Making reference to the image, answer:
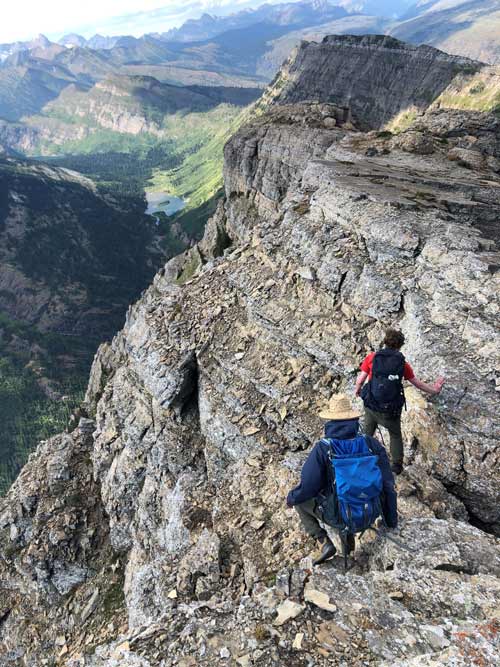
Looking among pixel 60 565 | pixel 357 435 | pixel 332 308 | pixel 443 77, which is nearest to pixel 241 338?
pixel 332 308

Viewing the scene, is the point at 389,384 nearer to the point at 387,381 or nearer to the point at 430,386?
the point at 387,381

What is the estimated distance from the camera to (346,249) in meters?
22.9

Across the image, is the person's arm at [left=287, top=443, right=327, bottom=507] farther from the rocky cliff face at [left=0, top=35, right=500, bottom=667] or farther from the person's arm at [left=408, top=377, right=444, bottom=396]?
the person's arm at [left=408, top=377, right=444, bottom=396]

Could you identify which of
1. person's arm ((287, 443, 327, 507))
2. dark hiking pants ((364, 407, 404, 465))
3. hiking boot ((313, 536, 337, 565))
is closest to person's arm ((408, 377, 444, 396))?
dark hiking pants ((364, 407, 404, 465))

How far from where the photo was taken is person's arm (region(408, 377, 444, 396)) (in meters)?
14.6

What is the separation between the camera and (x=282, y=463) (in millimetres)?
18938

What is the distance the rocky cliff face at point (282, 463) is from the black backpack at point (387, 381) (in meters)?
2.80

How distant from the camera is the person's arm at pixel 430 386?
1456 cm

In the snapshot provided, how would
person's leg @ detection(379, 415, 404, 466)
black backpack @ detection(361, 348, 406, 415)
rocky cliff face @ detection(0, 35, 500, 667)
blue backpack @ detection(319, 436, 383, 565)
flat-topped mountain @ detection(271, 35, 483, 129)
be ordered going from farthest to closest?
1. flat-topped mountain @ detection(271, 35, 483, 129)
2. person's leg @ detection(379, 415, 404, 466)
3. black backpack @ detection(361, 348, 406, 415)
4. rocky cliff face @ detection(0, 35, 500, 667)
5. blue backpack @ detection(319, 436, 383, 565)

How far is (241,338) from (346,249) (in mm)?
7282

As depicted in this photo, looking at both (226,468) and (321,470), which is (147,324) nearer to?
(226,468)

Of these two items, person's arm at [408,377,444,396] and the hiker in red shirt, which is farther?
person's arm at [408,377,444,396]

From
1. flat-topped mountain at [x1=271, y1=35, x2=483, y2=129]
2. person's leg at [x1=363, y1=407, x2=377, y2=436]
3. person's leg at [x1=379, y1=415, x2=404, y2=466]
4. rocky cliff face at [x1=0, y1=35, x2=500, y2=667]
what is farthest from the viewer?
flat-topped mountain at [x1=271, y1=35, x2=483, y2=129]

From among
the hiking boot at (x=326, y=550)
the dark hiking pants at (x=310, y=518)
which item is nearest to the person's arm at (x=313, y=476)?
the dark hiking pants at (x=310, y=518)
